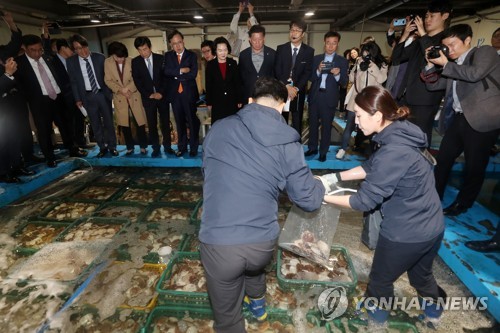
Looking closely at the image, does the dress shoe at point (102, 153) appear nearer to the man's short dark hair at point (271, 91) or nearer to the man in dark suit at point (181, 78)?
the man in dark suit at point (181, 78)

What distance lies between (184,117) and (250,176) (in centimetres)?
348

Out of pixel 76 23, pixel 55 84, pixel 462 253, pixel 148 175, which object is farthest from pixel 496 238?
pixel 76 23

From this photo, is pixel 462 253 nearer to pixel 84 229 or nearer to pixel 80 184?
pixel 84 229

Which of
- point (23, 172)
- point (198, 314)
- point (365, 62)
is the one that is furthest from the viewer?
point (23, 172)

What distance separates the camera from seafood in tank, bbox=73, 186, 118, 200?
4051 mm

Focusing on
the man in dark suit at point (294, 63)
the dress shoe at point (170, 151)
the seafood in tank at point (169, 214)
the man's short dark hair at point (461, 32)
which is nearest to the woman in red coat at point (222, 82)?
the man in dark suit at point (294, 63)

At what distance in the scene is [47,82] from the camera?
4246 mm

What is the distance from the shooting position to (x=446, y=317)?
6.91 ft

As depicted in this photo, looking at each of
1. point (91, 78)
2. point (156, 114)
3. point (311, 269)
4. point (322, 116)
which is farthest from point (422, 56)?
point (91, 78)

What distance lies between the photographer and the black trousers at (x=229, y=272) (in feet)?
4.90

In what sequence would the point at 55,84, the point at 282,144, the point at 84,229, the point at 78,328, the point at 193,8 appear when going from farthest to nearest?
the point at 193,8 → the point at 55,84 → the point at 84,229 → the point at 78,328 → the point at 282,144

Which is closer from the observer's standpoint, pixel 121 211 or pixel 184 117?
pixel 121 211

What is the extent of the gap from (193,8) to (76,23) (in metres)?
5.21

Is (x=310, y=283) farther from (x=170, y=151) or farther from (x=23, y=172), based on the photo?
(x=23, y=172)
